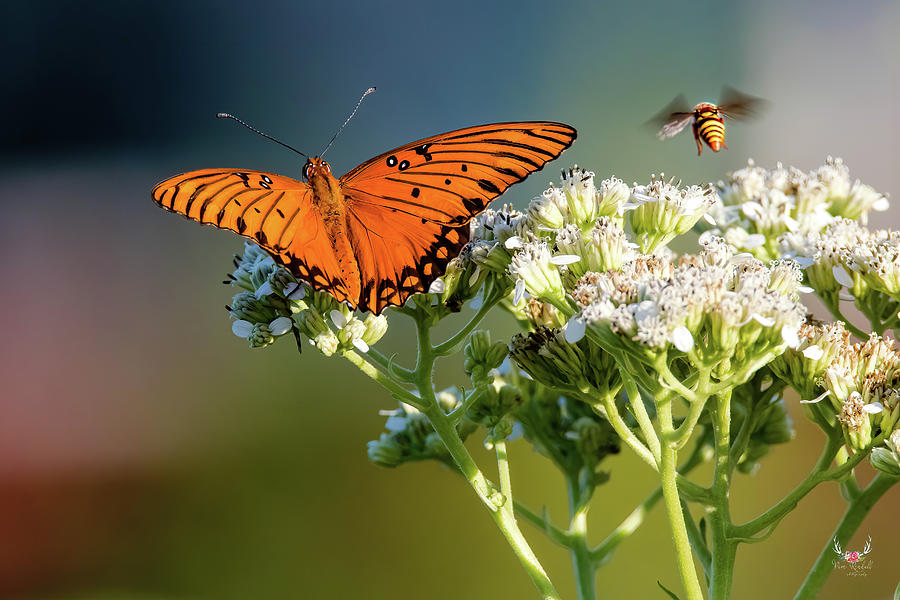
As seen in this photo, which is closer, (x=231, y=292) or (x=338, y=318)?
(x=338, y=318)

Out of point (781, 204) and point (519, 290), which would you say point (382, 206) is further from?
point (781, 204)

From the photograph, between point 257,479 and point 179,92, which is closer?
point 257,479

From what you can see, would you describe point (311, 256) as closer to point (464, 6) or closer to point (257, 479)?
point (257, 479)

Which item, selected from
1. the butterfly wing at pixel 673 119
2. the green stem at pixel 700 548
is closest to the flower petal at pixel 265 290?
the green stem at pixel 700 548

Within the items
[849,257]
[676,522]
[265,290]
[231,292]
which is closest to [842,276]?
[849,257]

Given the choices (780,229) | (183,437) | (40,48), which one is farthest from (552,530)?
(40,48)

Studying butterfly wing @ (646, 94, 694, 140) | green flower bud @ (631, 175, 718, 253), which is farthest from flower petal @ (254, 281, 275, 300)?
butterfly wing @ (646, 94, 694, 140)
